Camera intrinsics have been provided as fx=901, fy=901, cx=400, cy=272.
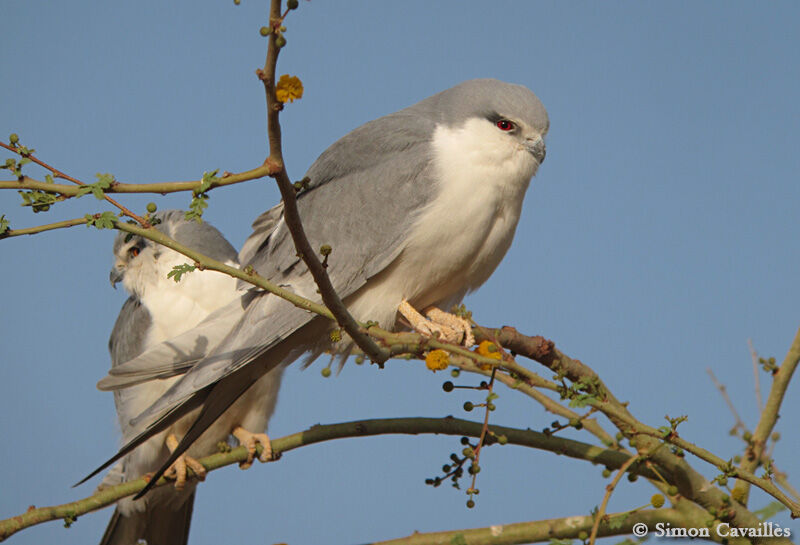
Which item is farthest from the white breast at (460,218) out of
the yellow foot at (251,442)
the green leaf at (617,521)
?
the green leaf at (617,521)

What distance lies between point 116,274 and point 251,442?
1508 mm

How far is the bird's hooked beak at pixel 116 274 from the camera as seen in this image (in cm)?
532

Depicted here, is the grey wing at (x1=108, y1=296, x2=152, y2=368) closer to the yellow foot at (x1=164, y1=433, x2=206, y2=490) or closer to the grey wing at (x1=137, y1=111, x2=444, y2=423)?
the yellow foot at (x1=164, y1=433, x2=206, y2=490)

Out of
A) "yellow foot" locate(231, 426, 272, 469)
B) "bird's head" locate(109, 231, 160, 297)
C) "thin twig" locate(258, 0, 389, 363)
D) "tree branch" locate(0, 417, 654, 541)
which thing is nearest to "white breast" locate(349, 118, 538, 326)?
"yellow foot" locate(231, 426, 272, 469)

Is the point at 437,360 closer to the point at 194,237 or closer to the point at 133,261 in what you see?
the point at 194,237

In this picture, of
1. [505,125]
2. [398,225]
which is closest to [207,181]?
[398,225]

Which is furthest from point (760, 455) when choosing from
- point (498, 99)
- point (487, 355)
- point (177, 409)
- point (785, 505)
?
point (177, 409)

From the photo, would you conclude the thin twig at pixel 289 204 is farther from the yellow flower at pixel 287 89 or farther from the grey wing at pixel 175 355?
the grey wing at pixel 175 355

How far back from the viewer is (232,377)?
3.68 meters

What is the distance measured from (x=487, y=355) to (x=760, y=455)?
1.10 meters

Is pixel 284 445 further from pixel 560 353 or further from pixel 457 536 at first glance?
pixel 560 353

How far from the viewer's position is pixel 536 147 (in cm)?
392

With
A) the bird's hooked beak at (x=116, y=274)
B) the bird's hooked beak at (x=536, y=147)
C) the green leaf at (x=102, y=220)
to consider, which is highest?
the bird's hooked beak at (x=116, y=274)

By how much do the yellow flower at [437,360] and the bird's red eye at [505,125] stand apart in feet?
5.51
